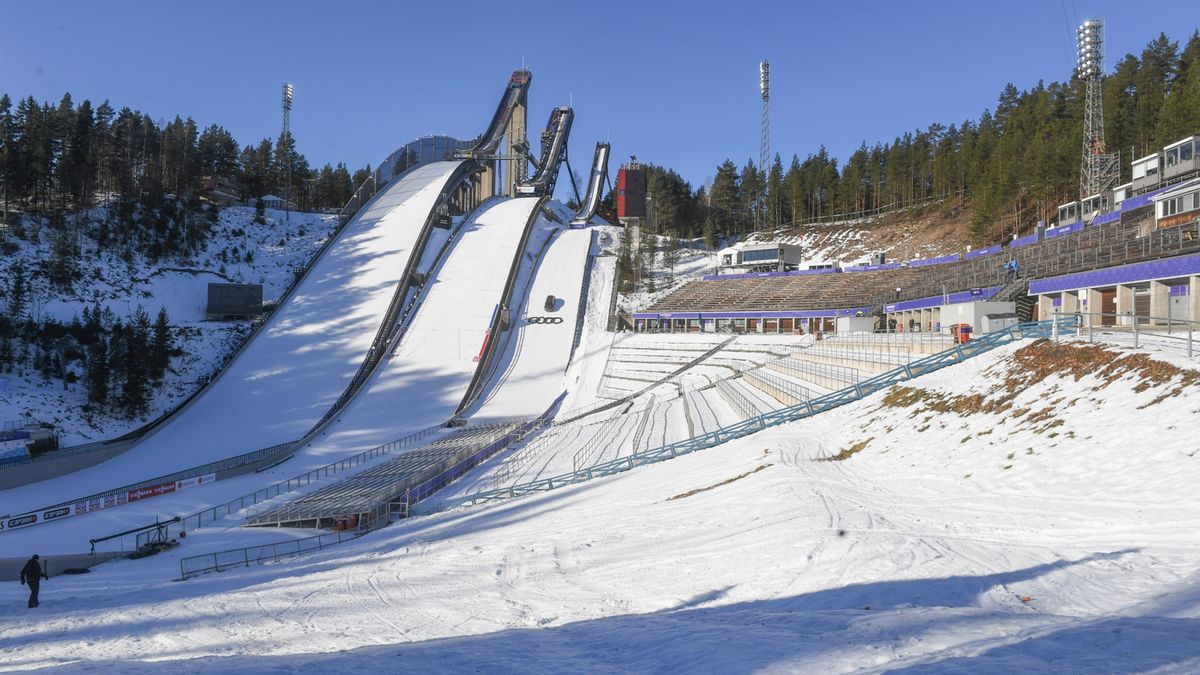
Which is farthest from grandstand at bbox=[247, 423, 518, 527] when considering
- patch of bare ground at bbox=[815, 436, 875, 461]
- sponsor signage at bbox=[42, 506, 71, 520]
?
patch of bare ground at bbox=[815, 436, 875, 461]

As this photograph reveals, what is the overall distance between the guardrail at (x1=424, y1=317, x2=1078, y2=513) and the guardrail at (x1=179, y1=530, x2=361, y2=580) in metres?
2.38

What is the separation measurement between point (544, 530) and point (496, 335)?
2624 cm

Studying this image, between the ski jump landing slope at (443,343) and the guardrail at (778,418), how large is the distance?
42.3 ft

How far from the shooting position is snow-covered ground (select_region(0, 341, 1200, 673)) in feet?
16.5

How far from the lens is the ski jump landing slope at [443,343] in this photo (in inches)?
1179

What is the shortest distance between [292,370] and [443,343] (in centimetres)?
775

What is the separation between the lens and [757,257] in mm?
50062

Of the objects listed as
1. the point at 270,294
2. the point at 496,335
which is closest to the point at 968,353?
the point at 496,335

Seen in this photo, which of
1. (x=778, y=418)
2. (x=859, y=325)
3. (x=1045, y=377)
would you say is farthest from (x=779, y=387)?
(x=1045, y=377)

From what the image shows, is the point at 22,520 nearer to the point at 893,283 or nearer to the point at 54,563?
the point at 54,563

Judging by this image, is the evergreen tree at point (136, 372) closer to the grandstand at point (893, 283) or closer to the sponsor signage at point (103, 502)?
the sponsor signage at point (103, 502)

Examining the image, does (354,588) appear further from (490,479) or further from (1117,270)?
(1117,270)

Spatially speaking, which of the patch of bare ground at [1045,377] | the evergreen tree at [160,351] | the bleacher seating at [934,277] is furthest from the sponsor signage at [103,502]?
the bleacher seating at [934,277]

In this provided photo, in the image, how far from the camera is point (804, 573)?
24.2ft
